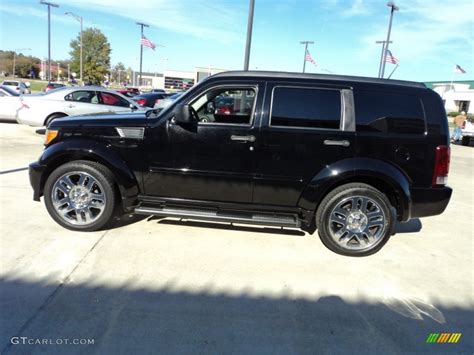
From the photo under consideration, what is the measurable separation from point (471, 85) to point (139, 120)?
97210 mm

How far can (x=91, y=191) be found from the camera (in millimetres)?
4398

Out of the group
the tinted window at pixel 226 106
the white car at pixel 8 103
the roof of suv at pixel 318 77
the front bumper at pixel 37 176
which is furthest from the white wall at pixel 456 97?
the front bumper at pixel 37 176

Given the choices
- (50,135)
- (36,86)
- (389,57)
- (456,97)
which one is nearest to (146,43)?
(389,57)

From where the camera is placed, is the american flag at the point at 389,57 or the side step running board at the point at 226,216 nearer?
the side step running board at the point at 226,216

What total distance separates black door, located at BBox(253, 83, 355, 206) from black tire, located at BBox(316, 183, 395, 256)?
0.35 m

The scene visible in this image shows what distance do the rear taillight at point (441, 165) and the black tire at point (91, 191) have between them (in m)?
3.69

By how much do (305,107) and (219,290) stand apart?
7.17 feet

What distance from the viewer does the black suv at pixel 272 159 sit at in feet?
13.5

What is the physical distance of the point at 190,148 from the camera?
4.25 m

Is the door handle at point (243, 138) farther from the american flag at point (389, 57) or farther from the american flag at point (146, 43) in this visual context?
the american flag at point (146, 43)

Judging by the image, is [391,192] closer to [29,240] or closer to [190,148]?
[190,148]

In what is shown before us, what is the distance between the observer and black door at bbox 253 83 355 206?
13.5 ft

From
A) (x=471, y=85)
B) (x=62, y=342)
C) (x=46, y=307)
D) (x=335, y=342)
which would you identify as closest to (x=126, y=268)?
(x=46, y=307)

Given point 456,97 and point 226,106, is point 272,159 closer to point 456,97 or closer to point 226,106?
point 226,106
